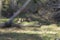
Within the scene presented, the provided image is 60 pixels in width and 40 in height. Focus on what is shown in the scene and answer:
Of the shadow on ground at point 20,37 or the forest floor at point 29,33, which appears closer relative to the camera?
the shadow on ground at point 20,37

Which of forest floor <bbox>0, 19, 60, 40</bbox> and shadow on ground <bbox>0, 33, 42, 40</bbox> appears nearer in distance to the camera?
shadow on ground <bbox>0, 33, 42, 40</bbox>

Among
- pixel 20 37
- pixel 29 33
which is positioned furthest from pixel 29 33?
pixel 20 37

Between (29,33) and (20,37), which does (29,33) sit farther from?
(20,37)

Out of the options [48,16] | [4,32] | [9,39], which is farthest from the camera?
[48,16]

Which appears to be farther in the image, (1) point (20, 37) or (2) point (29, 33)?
(2) point (29, 33)

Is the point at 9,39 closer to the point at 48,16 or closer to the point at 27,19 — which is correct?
the point at 27,19

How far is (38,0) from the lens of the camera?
15.9 m

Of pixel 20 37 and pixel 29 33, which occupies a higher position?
pixel 20 37

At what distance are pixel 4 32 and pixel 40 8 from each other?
592 cm

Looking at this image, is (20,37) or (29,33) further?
(29,33)

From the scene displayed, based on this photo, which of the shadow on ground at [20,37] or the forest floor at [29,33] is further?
the forest floor at [29,33]

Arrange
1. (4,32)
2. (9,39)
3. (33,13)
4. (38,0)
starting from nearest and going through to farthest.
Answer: (9,39)
(4,32)
(33,13)
(38,0)

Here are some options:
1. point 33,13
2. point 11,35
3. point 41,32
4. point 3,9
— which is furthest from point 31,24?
point 3,9

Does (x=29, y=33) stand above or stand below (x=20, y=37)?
below
